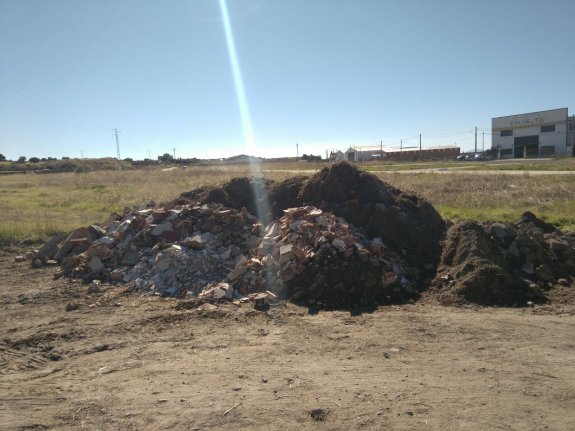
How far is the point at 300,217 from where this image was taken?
9.12m

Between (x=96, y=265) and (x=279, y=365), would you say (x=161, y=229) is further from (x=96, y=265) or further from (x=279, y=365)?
(x=279, y=365)

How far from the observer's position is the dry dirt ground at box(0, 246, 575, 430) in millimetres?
3760

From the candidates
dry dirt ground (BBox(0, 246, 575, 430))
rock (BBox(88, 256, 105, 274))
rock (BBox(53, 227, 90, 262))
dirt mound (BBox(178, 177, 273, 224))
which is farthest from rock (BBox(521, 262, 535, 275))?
rock (BBox(53, 227, 90, 262))

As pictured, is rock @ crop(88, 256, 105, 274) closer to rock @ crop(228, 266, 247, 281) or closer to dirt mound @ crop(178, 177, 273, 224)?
dirt mound @ crop(178, 177, 273, 224)

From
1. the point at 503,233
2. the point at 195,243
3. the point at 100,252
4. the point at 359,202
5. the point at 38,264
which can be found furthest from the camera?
the point at 38,264

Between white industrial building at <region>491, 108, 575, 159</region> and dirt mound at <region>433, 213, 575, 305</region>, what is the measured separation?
6356 centimetres

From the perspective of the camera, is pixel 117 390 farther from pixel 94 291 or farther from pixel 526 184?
pixel 526 184

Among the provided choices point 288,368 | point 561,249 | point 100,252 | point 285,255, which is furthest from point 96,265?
point 561,249

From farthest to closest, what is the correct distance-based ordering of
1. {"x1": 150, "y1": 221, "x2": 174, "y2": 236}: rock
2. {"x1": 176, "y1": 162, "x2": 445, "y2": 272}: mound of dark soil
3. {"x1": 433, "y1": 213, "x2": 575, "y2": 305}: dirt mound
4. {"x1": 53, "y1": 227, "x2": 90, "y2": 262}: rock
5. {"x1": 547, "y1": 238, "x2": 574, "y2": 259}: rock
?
{"x1": 53, "y1": 227, "x2": 90, "y2": 262}: rock
{"x1": 150, "y1": 221, "x2": 174, "y2": 236}: rock
{"x1": 176, "y1": 162, "x2": 445, "y2": 272}: mound of dark soil
{"x1": 547, "y1": 238, "x2": 574, "y2": 259}: rock
{"x1": 433, "y1": 213, "x2": 575, "y2": 305}: dirt mound

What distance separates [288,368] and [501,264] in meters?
4.67

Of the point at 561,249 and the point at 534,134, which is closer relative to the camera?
the point at 561,249

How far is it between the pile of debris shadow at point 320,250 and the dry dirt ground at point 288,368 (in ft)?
1.96

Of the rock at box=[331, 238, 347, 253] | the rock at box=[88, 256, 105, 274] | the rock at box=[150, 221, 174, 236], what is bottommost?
the rock at box=[88, 256, 105, 274]

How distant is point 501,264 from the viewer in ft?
24.5
